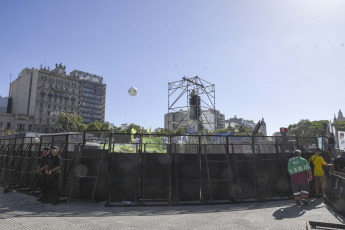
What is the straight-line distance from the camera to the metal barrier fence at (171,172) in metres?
8.54

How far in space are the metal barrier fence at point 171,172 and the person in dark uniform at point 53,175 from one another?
0.57m

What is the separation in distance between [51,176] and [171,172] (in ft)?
15.2

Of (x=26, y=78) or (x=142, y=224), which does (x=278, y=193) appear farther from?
(x=26, y=78)

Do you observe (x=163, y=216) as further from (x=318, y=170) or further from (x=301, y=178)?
(x=318, y=170)

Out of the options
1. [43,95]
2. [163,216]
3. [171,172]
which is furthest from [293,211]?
[43,95]

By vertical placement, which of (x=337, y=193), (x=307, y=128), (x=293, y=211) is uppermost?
(x=307, y=128)

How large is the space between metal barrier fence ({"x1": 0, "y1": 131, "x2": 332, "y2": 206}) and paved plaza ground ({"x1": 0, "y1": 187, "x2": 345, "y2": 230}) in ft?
2.37

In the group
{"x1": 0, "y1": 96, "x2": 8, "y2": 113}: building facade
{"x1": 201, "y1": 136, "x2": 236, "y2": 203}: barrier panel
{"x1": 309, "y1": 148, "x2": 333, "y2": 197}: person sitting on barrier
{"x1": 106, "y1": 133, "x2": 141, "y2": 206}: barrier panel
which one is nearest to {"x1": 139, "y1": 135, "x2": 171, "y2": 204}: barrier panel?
{"x1": 106, "y1": 133, "x2": 141, "y2": 206}: barrier panel

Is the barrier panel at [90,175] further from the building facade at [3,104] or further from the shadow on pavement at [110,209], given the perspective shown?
the building facade at [3,104]

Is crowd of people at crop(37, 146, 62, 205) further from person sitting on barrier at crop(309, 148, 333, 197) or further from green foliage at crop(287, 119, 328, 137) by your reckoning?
green foliage at crop(287, 119, 328, 137)

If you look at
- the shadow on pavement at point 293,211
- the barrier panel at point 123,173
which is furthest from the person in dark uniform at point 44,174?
the shadow on pavement at point 293,211

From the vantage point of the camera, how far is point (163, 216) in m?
6.64

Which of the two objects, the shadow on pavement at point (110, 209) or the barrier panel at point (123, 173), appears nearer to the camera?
the shadow on pavement at point (110, 209)

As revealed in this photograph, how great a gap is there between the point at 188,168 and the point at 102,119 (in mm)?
119907
